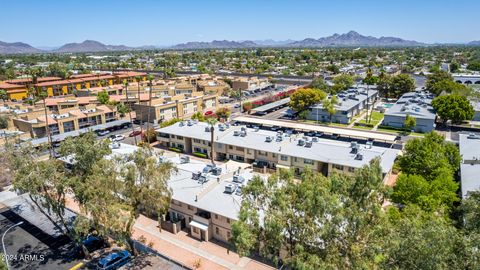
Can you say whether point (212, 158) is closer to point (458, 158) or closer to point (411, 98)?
point (458, 158)

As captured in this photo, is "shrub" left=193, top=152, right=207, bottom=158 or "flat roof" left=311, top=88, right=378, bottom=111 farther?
"flat roof" left=311, top=88, right=378, bottom=111

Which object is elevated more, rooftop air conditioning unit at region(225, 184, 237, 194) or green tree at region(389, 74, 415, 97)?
green tree at region(389, 74, 415, 97)

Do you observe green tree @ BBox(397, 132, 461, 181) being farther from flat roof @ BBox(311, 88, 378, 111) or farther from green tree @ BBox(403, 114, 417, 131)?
flat roof @ BBox(311, 88, 378, 111)

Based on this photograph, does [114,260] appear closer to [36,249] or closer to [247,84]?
[36,249]

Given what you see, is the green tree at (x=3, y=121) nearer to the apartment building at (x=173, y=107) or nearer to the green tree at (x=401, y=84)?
the apartment building at (x=173, y=107)

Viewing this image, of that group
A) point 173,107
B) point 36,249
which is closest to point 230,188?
point 36,249

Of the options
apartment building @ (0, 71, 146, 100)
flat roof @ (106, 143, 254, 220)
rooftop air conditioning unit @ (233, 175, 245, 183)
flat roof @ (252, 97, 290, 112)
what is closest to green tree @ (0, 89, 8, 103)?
apartment building @ (0, 71, 146, 100)

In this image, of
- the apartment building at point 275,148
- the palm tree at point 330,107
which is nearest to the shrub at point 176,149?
the apartment building at point 275,148
